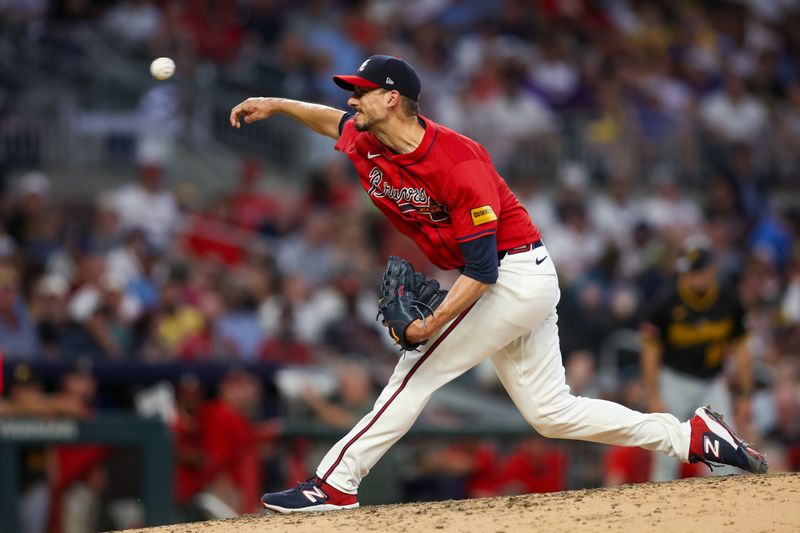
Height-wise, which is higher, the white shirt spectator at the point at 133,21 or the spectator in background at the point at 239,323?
the white shirt spectator at the point at 133,21

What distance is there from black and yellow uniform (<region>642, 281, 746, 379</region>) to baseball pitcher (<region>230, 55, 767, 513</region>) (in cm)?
256

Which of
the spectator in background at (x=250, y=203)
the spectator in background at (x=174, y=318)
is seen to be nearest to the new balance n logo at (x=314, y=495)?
the spectator in background at (x=174, y=318)

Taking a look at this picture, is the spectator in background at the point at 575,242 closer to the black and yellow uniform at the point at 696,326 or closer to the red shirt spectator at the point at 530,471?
the red shirt spectator at the point at 530,471

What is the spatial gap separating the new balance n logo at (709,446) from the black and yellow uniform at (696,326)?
2531 mm

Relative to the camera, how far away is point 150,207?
38.5 ft

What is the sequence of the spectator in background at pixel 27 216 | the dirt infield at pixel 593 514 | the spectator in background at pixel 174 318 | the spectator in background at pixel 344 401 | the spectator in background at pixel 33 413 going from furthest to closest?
the spectator in background at pixel 27 216
the spectator in background at pixel 174 318
the spectator in background at pixel 344 401
the spectator in background at pixel 33 413
the dirt infield at pixel 593 514

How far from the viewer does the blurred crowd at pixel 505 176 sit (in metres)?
9.65

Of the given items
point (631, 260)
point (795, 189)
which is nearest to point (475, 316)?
point (631, 260)

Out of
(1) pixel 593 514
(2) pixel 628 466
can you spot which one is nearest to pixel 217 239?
(2) pixel 628 466

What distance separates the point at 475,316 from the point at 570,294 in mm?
6466

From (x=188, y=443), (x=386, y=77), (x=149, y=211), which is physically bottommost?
(x=188, y=443)

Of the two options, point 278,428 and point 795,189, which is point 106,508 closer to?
point 278,428

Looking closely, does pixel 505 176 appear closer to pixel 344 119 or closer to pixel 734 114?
pixel 734 114

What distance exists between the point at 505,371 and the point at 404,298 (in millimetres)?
587
